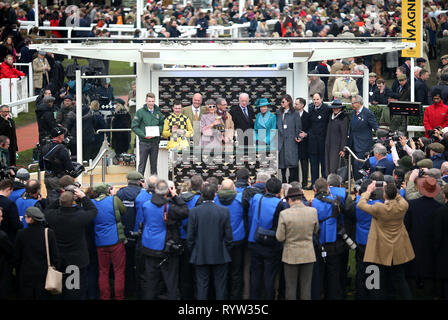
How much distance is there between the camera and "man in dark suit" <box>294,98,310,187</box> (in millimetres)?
16688

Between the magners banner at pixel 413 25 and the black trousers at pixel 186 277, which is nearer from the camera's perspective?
the black trousers at pixel 186 277

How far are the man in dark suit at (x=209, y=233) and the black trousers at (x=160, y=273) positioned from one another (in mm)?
358

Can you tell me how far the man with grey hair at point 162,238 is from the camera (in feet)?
38.1

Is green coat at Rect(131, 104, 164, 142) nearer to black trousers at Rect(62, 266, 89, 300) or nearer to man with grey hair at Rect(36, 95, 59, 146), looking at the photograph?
man with grey hair at Rect(36, 95, 59, 146)

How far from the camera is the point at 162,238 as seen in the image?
1161 centimetres

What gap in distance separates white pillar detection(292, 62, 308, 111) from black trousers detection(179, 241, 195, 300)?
6368 millimetres

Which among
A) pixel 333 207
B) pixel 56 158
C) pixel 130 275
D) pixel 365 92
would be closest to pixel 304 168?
pixel 365 92

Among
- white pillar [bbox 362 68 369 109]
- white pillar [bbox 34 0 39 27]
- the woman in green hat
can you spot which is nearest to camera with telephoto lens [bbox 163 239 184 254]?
the woman in green hat

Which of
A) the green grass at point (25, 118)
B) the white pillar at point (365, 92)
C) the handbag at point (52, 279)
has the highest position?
the white pillar at point (365, 92)

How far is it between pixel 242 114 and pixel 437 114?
3.69 m

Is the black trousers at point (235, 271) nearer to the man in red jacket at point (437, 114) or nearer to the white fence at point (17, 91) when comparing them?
the man in red jacket at point (437, 114)

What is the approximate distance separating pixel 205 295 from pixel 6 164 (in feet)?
17.3

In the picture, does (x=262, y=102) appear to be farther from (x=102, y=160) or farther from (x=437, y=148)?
(x=437, y=148)

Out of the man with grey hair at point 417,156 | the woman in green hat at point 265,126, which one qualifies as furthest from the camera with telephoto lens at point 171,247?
the woman in green hat at point 265,126
